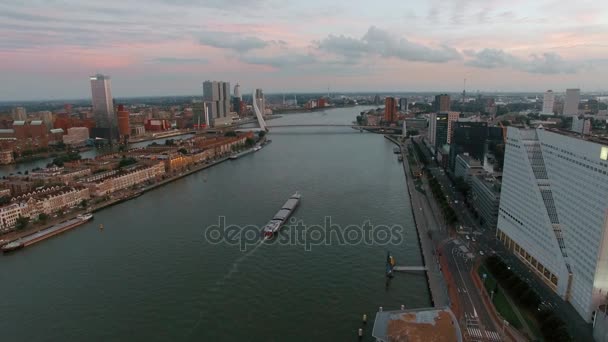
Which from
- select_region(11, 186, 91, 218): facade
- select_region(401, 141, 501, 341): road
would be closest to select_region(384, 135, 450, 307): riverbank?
select_region(401, 141, 501, 341): road

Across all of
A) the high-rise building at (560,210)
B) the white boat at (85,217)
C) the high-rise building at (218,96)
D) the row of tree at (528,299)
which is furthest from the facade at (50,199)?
the high-rise building at (218,96)

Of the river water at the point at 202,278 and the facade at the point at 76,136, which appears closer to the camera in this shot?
the river water at the point at 202,278

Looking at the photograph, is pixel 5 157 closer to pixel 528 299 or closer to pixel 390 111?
pixel 528 299

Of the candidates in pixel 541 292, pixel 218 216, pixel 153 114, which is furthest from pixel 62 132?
pixel 541 292

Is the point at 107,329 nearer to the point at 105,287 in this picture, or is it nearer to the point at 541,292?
the point at 105,287

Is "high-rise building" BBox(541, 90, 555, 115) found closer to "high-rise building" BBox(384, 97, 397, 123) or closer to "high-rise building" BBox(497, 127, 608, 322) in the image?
"high-rise building" BBox(384, 97, 397, 123)

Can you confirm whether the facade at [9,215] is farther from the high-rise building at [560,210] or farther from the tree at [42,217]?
the high-rise building at [560,210]

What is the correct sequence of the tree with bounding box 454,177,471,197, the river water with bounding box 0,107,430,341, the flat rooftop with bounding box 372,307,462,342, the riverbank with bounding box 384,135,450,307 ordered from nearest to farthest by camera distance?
1. the flat rooftop with bounding box 372,307,462,342
2. the river water with bounding box 0,107,430,341
3. the riverbank with bounding box 384,135,450,307
4. the tree with bounding box 454,177,471,197
